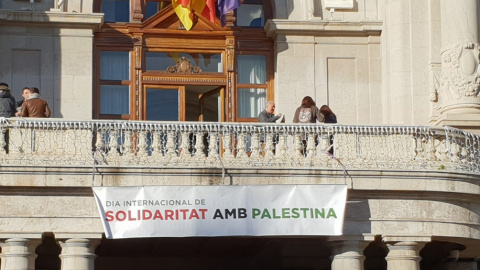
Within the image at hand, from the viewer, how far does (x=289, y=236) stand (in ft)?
87.9

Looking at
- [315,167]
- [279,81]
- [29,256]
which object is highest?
[279,81]

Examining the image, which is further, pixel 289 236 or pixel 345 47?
pixel 345 47

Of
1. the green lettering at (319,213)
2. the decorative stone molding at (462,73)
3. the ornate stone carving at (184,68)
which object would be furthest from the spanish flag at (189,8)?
the green lettering at (319,213)

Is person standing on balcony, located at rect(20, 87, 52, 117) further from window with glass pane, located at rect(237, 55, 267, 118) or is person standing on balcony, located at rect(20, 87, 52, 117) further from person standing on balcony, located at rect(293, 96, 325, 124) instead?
window with glass pane, located at rect(237, 55, 267, 118)

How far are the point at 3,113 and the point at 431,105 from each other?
9.95 m

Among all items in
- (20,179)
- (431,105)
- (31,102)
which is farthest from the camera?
(431,105)

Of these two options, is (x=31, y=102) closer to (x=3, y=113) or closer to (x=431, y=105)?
(x=3, y=113)

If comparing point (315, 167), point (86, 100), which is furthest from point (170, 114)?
point (315, 167)

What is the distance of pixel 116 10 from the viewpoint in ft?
108

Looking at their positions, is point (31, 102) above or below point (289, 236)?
above

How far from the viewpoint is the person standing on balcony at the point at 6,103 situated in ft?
90.8

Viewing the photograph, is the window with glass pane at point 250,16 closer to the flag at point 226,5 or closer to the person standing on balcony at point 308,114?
the flag at point 226,5

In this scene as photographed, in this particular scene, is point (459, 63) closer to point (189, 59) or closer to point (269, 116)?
point (269, 116)

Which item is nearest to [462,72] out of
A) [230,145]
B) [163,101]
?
[230,145]
